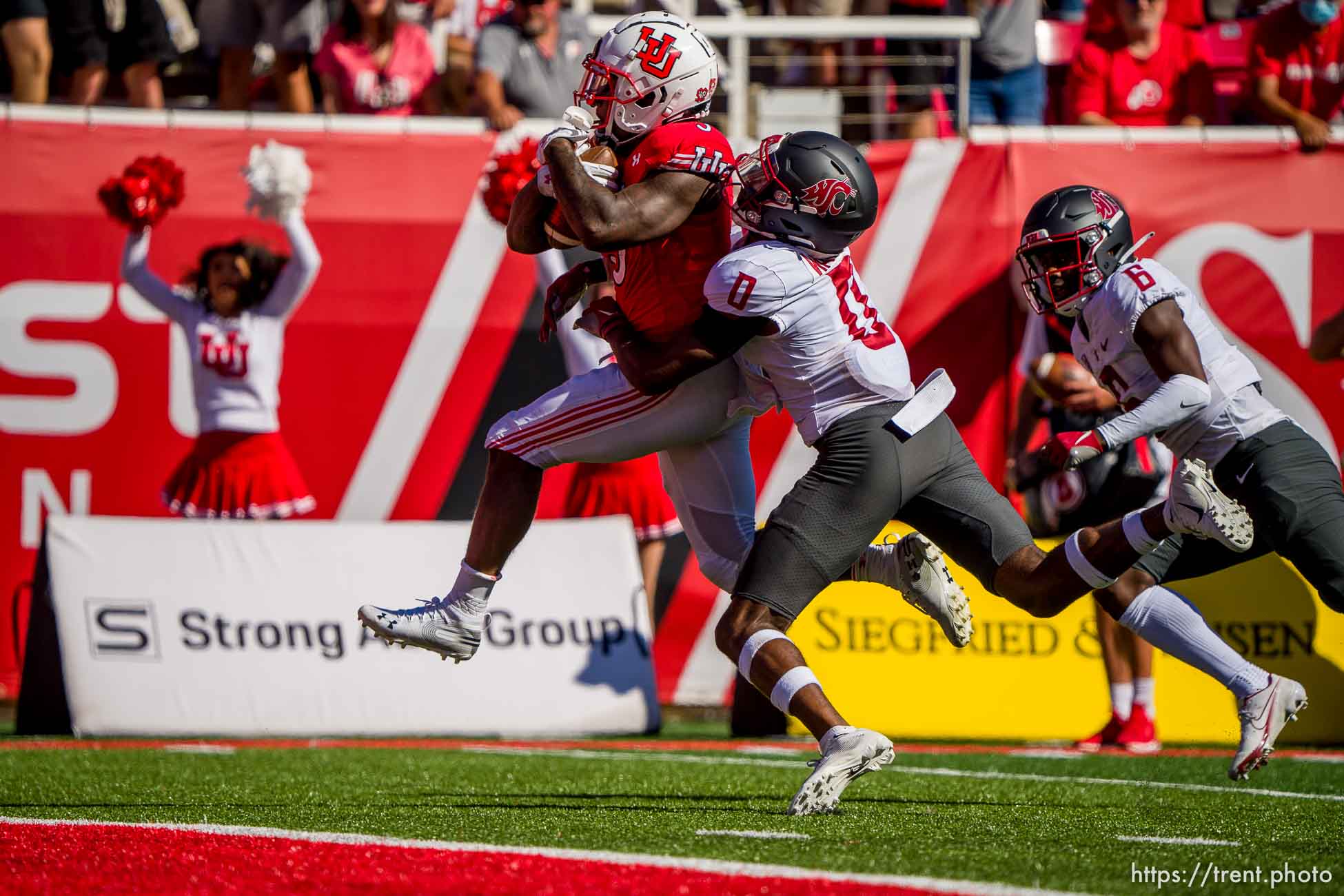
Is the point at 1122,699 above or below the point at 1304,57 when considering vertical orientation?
below

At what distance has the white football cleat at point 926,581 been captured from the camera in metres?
4.80

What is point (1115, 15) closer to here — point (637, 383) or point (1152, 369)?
point (1152, 369)

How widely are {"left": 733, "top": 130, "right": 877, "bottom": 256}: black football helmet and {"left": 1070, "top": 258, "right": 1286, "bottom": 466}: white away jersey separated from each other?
0.91 meters

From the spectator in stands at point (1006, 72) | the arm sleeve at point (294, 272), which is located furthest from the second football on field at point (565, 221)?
the spectator in stands at point (1006, 72)

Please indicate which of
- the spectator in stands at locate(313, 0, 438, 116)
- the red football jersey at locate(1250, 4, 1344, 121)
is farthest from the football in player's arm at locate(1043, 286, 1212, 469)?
the spectator in stands at locate(313, 0, 438, 116)

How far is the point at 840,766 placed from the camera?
4.28 m

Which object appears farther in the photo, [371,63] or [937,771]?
[371,63]

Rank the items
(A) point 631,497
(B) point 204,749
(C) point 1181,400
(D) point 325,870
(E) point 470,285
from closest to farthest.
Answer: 1. (D) point 325,870
2. (C) point 1181,400
3. (B) point 204,749
4. (A) point 631,497
5. (E) point 470,285

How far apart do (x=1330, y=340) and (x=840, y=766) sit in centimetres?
307

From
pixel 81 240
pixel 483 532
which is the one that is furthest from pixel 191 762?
pixel 81 240

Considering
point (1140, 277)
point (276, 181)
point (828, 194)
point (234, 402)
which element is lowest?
point (234, 402)

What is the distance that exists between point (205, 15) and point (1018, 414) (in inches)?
187

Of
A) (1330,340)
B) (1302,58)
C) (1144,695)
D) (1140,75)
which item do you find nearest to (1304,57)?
(1302,58)

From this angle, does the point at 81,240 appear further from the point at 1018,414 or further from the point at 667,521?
the point at 1018,414
